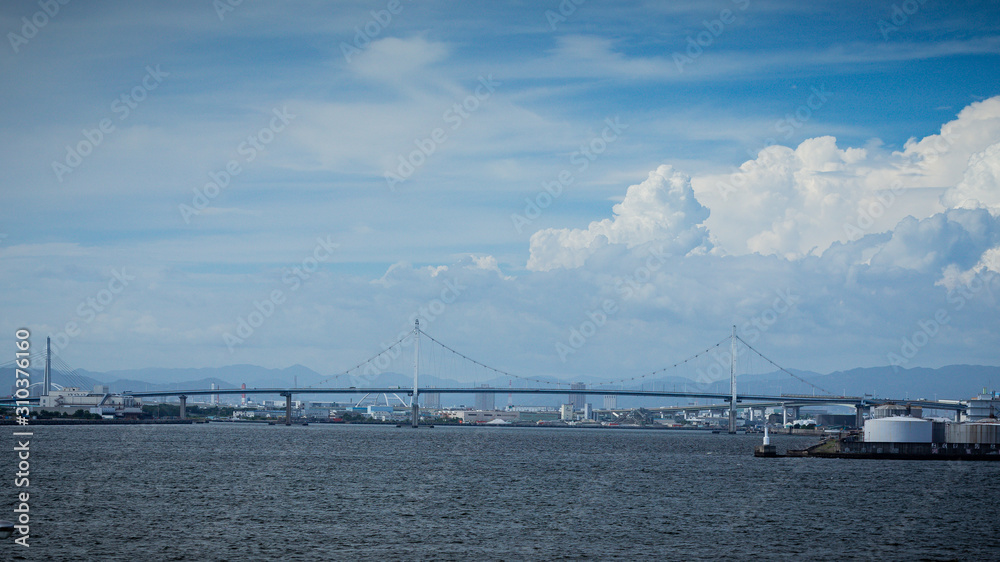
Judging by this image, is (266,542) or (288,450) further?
(288,450)

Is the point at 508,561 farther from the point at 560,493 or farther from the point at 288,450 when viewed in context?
the point at 288,450

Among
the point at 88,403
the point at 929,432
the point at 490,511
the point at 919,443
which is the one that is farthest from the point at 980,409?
the point at 88,403

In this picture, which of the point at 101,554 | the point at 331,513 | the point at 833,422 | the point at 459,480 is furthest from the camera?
the point at 833,422

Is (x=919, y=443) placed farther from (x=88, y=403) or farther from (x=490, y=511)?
(x=88, y=403)

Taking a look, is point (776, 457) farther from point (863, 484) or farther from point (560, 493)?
point (560, 493)

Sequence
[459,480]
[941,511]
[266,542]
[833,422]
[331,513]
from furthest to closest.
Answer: [833,422], [459,480], [941,511], [331,513], [266,542]

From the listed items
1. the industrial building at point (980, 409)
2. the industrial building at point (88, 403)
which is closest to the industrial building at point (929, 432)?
the industrial building at point (980, 409)

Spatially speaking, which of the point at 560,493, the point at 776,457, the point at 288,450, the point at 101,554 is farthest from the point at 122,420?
the point at 101,554

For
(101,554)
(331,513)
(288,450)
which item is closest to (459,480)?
(331,513)
